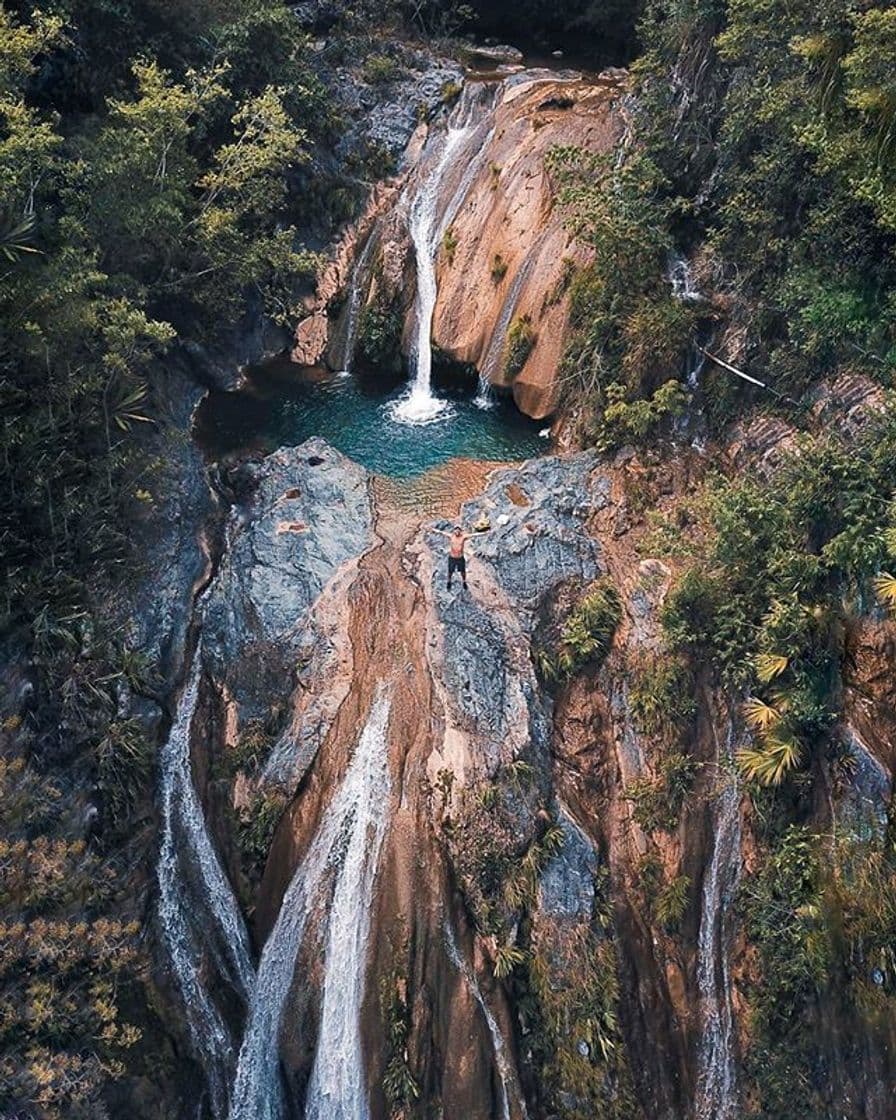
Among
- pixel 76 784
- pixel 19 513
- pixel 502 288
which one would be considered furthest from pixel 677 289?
pixel 76 784

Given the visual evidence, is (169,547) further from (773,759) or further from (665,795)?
(773,759)

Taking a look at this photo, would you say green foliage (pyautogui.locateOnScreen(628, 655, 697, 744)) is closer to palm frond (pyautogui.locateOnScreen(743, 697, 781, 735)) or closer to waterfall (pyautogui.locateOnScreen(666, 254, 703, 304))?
palm frond (pyautogui.locateOnScreen(743, 697, 781, 735))

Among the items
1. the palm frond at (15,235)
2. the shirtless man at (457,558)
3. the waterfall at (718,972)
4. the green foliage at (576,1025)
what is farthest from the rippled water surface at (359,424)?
the green foliage at (576,1025)

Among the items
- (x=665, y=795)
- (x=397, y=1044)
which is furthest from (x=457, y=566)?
(x=397, y=1044)

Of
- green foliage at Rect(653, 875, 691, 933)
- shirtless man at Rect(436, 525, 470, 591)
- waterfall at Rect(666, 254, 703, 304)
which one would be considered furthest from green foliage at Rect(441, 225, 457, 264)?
green foliage at Rect(653, 875, 691, 933)

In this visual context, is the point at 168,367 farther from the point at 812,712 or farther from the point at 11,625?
the point at 812,712

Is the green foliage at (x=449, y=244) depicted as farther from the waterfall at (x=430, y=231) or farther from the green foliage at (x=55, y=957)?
the green foliage at (x=55, y=957)
